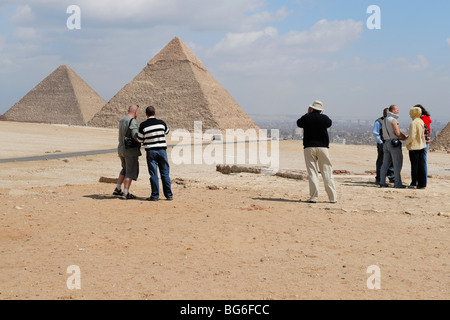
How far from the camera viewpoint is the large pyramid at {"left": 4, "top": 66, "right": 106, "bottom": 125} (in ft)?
430

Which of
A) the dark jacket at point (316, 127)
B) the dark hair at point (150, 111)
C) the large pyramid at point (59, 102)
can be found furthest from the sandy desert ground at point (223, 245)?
the large pyramid at point (59, 102)

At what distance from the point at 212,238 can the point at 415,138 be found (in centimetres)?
643

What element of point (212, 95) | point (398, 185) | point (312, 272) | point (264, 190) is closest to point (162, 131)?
point (264, 190)

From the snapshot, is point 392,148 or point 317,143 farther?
point 392,148

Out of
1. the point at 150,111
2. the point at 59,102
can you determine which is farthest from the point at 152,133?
the point at 59,102

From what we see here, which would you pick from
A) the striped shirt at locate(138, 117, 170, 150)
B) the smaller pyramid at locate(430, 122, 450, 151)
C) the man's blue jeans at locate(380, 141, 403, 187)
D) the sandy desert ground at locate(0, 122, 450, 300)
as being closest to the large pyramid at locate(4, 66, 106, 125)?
the smaller pyramid at locate(430, 122, 450, 151)

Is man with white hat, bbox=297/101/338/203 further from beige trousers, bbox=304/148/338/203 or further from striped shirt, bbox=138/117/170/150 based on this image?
striped shirt, bbox=138/117/170/150

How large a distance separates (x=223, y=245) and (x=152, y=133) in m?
3.52

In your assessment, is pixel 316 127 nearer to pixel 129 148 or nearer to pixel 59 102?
pixel 129 148

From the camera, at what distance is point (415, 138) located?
1074cm

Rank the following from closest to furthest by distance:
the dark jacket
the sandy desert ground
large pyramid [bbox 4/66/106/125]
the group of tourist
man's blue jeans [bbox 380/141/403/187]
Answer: the sandy desert ground < the dark jacket < the group of tourist < man's blue jeans [bbox 380/141/403/187] < large pyramid [bbox 4/66/106/125]

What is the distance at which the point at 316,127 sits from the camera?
28.6 ft

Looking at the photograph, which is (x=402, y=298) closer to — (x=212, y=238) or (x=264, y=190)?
(x=212, y=238)

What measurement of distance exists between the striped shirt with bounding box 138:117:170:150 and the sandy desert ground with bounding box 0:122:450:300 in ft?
3.32
